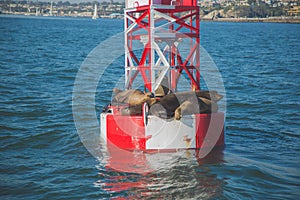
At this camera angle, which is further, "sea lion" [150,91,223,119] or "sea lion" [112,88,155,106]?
"sea lion" [112,88,155,106]

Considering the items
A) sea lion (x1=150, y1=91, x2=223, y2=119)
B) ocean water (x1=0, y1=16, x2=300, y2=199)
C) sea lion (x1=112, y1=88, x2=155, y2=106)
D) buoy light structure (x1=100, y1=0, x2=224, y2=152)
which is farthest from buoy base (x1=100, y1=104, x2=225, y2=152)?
sea lion (x1=112, y1=88, x2=155, y2=106)

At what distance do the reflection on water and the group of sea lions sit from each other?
147 cm

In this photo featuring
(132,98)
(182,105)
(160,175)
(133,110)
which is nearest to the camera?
(160,175)

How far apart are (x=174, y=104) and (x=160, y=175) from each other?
9.29ft

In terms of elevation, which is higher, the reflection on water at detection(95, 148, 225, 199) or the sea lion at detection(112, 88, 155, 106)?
the sea lion at detection(112, 88, 155, 106)

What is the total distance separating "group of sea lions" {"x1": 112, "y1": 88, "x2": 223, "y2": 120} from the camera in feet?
52.6

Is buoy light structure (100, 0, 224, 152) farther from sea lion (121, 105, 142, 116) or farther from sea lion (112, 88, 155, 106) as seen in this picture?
sea lion (112, 88, 155, 106)

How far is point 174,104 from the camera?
16422 millimetres

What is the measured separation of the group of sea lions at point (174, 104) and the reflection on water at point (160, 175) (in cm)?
147

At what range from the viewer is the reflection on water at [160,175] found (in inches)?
532

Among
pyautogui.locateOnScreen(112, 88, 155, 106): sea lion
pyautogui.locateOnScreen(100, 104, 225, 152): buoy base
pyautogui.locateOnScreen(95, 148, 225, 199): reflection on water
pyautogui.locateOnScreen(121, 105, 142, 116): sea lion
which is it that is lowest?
pyautogui.locateOnScreen(95, 148, 225, 199): reflection on water

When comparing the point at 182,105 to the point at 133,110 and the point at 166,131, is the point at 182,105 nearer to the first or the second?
the point at 166,131

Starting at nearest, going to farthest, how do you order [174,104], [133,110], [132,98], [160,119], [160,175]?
[160,175]
[160,119]
[174,104]
[133,110]
[132,98]

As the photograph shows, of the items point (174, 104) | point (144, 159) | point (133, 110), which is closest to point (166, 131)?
point (174, 104)
